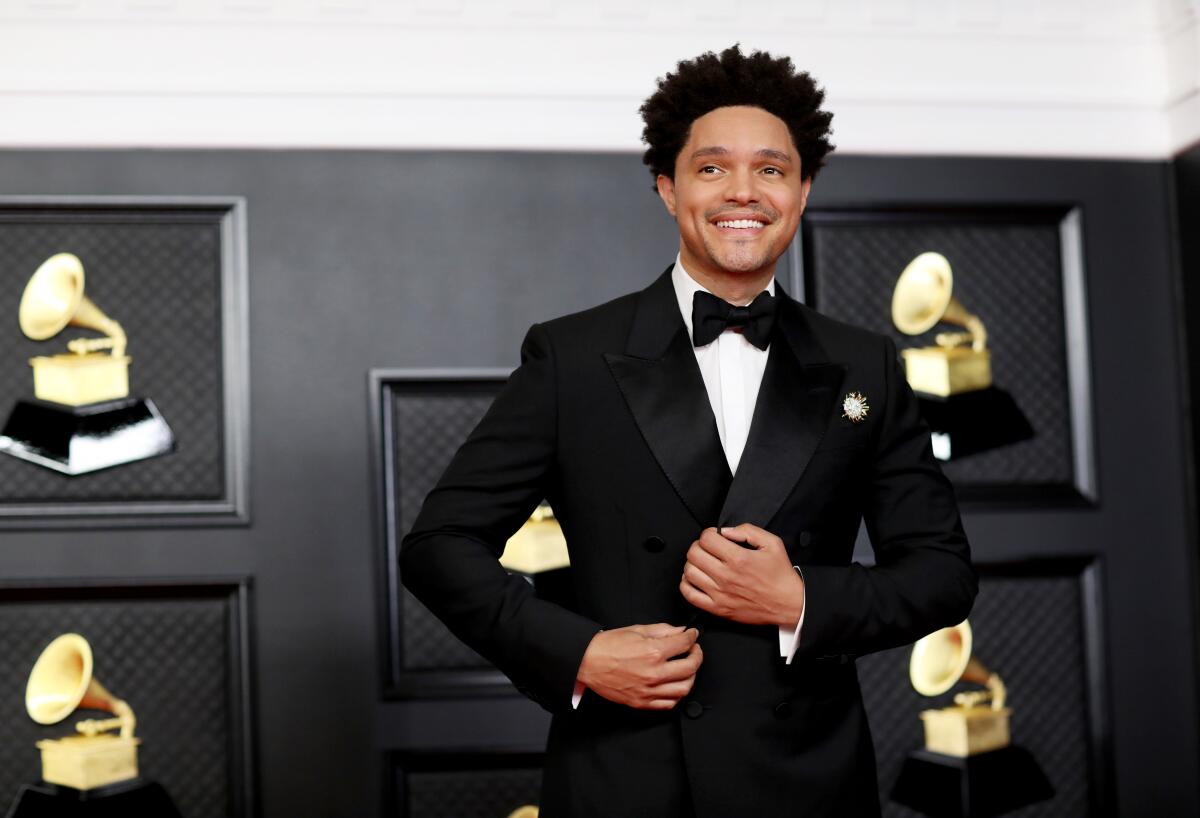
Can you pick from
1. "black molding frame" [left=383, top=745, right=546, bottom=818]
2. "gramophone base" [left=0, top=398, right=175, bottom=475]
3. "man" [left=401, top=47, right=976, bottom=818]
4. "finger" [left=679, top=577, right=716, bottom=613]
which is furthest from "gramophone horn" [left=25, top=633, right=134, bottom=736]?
"finger" [left=679, top=577, right=716, bottom=613]

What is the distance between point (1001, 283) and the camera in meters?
3.03

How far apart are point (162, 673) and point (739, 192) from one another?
1714 millimetres

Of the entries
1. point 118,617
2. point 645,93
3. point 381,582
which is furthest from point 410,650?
point 645,93

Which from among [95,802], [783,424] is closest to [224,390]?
[95,802]

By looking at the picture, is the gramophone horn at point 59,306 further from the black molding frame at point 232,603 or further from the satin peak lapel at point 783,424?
the satin peak lapel at point 783,424

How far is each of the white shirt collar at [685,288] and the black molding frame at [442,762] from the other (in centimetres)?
133

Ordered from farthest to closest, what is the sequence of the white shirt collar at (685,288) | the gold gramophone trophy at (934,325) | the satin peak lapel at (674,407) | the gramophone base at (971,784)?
the gold gramophone trophy at (934,325) < the gramophone base at (971,784) < the white shirt collar at (685,288) < the satin peak lapel at (674,407)

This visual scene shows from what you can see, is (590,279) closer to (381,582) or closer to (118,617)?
(381,582)

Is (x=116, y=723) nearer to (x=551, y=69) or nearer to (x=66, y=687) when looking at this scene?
(x=66, y=687)

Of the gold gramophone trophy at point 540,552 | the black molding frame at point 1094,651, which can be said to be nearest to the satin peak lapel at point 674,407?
the gold gramophone trophy at point 540,552

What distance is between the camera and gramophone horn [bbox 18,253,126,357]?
2748 millimetres

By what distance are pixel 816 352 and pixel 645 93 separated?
1323 millimetres

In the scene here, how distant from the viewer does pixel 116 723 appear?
2.68 meters

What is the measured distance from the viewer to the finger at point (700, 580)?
5.00ft
